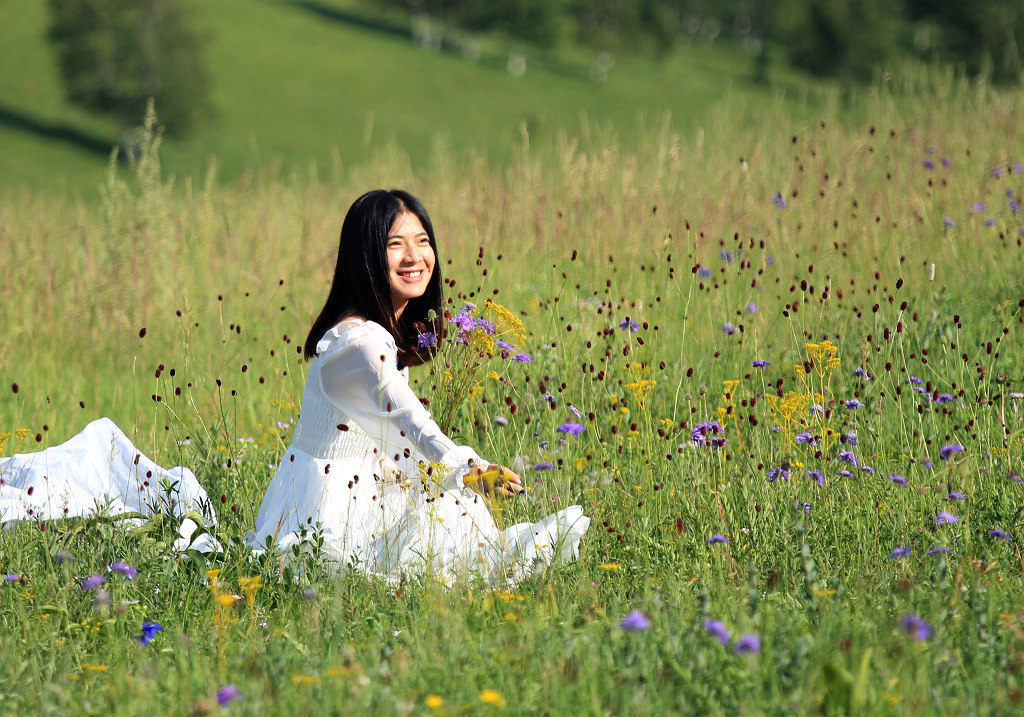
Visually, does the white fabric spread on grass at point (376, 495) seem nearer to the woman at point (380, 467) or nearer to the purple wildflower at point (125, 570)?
the woman at point (380, 467)

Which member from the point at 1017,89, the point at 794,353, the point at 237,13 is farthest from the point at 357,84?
the point at 794,353

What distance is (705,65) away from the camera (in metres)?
53.7

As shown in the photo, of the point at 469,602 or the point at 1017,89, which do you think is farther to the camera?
the point at 1017,89

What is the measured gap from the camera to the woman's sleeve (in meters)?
2.77

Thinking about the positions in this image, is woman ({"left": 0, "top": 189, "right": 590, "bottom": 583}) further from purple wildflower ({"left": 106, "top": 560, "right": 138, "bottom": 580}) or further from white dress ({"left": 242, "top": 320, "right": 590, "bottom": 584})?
purple wildflower ({"left": 106, "top": 560, "right": 138, "bottom": 580})

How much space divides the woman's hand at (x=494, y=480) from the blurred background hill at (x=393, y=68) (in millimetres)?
13100

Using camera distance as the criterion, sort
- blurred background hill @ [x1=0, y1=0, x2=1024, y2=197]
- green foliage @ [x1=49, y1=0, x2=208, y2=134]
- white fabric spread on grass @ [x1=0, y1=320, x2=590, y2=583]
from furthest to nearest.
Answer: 1. green foliage @ [x1=49, y1=0, x2=208, y2=134]
2. blurred background hill @ [x1=0, y1=0, x2=1024, y2=197]
3. white fabric spread on grass @ [x1=0, y1=320, x2=590, y2=583]

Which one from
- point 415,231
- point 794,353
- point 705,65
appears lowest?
point 794,353

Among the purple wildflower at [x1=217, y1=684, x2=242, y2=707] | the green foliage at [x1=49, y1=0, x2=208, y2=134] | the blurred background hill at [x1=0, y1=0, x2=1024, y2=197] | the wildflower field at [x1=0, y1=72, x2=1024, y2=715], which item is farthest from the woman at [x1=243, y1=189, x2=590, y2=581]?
the green foliage at [x1=49, y1=0, x2=208, y2=134]

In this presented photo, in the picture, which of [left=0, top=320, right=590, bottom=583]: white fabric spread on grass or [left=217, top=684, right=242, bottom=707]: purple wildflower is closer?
[left=217, top=684, right=242, bottom=707]: purple wildflower

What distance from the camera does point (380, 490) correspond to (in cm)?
292

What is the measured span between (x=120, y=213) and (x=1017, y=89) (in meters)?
6.69

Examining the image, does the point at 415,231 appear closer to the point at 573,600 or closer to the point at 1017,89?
the point at 573,600

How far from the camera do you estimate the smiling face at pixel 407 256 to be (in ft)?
10.3
